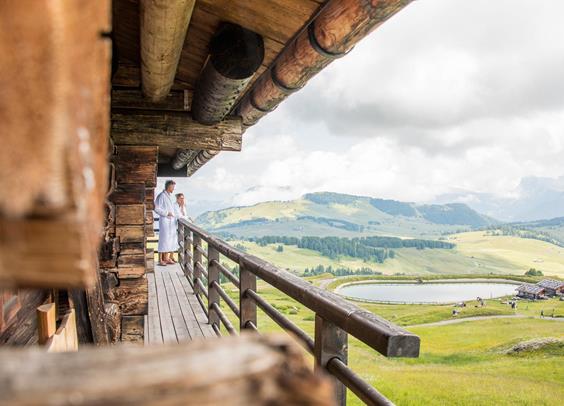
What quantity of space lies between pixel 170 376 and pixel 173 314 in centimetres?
654

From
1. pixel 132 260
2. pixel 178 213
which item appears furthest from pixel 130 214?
pixel 178 213

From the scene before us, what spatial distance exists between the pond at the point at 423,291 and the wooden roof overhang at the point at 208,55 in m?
110

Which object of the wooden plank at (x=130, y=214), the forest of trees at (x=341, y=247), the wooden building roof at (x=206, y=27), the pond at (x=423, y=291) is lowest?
→ the pond at (x=423, y=291)

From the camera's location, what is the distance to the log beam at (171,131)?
4305mm

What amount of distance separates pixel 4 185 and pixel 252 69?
9.01ft

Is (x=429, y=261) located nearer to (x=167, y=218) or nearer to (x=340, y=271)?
(x=340, y=271)

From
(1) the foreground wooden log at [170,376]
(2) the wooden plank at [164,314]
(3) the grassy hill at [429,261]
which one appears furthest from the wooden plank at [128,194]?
(3) the grassy hill at [429,261]

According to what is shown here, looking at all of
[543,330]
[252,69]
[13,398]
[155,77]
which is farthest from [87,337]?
[543,330]

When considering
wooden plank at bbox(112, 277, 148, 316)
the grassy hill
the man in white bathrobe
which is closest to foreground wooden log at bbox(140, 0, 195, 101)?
wooden plank at bbox(112, 277, 148, 316)

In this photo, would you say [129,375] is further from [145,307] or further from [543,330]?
[543,330]

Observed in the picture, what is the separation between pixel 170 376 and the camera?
389mm

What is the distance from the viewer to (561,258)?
588 feet

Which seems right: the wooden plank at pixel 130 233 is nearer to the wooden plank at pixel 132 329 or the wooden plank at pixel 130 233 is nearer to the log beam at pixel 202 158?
the wooden plank at pixel 132 329

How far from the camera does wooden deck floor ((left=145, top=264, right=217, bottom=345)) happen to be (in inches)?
221
